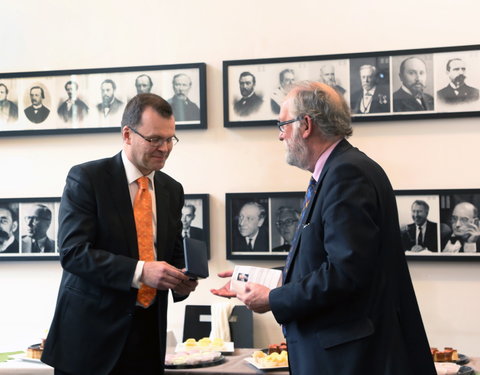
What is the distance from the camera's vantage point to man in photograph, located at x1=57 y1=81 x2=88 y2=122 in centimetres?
467

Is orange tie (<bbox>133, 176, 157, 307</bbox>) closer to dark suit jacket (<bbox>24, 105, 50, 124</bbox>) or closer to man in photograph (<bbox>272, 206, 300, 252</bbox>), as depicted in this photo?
man in photograph (<bbox>272, 206, 300, 252</bbox>)

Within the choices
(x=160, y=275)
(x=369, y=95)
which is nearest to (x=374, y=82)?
(x=369, y=95)

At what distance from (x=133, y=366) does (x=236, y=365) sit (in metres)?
0.70

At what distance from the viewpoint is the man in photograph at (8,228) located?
Answer: 471 cm

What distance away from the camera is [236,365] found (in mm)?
3482

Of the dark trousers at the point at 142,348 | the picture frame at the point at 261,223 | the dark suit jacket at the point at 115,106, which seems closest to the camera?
the dark trousers at the point at 142,348

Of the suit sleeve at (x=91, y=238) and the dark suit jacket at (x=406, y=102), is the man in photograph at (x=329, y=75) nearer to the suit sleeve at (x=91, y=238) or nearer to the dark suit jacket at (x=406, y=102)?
the dark suit jacket at (x=406, y=102)

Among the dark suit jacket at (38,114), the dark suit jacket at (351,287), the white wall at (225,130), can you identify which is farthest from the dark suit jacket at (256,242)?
the dark suit jacket at (351,287)

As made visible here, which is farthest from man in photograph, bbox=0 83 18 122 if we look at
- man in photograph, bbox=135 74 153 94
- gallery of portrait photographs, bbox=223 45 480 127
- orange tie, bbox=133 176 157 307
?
orange tie, bbox=133 176 157 307

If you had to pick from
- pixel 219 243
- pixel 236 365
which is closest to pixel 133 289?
pixel 236 365

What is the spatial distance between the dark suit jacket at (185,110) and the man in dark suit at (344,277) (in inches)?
80.3

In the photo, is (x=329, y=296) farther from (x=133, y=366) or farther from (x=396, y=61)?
(x=396, y=61)

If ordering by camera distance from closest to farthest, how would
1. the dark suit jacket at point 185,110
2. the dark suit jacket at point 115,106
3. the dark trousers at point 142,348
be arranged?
the dark trousers at point 142,348 < the dark suit jacket at point 185,110 < the dark suit jacket at point 115,106

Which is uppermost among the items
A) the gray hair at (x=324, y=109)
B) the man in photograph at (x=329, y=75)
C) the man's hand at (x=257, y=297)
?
the man in photograph at (x=329, y=75)
